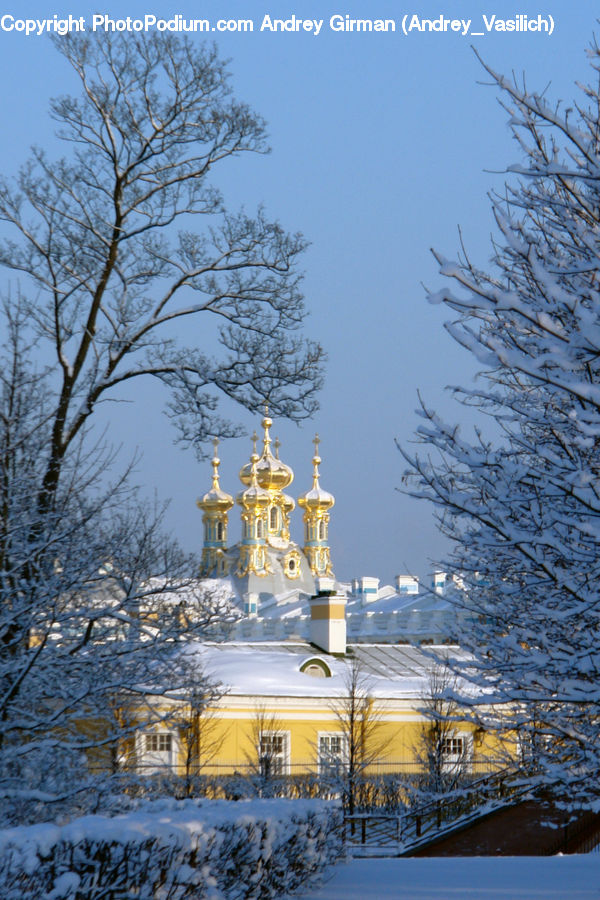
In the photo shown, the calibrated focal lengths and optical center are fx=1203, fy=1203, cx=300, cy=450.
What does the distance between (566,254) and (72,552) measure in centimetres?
484

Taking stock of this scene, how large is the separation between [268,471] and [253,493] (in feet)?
6.68

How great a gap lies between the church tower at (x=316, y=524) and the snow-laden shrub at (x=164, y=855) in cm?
7841

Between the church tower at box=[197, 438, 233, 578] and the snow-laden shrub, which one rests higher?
the church tower at box=[197, 438, 233, 578]

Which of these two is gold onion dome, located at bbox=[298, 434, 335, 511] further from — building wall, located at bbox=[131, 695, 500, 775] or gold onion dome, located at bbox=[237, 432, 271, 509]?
building wall, located at bbox=[131, 695, 500, 775]

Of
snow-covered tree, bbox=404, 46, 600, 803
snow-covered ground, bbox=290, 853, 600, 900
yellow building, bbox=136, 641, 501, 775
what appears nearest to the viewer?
snow-covered tree, bbox=404, 46, 600, 803

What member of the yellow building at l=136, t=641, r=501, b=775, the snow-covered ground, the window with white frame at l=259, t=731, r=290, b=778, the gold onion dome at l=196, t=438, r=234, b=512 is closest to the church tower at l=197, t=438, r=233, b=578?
the gold onion dome at l=196, t=438, r=234, b=512

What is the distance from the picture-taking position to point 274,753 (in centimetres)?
2797

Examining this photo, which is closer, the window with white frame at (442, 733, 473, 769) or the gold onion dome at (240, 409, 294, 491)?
the window with white frame at (442, 733, 473, 769)

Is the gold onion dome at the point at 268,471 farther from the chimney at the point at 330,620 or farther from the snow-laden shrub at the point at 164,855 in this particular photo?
the snow-laden shrub at the point at 164,855

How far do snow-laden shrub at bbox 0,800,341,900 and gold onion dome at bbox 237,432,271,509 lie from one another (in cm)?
7198

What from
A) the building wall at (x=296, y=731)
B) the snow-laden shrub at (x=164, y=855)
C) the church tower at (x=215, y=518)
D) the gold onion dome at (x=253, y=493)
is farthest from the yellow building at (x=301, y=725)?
the church tower at (x=215, y=518)

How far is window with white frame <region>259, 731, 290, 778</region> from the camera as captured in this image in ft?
87.6

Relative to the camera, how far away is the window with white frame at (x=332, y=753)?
27.7 meters

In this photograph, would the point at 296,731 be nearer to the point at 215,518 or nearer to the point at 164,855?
the point at 164,855
